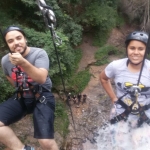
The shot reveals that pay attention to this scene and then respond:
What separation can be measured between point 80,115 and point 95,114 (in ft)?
1.18

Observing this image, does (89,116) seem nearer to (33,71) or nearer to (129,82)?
(129,82)

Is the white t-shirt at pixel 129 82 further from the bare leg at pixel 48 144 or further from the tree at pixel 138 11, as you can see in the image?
the tree at pixel 138 11

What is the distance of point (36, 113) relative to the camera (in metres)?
2.91

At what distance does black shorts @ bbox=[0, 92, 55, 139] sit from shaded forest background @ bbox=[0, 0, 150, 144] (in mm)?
2006

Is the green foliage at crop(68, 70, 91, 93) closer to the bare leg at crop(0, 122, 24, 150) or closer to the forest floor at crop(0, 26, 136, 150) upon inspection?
the forest floor at crop(0, 26, 136, 150)

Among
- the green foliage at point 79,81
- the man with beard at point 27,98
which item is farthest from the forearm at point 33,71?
the green foliage at point 79,81

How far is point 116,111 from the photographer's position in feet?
9.97

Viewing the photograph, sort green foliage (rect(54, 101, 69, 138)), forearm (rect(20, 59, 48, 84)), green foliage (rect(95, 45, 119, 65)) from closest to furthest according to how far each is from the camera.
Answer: forearm (rect(20, 59, 48, 84)) < green foliage (rect(54, 101, 69, 138)) < green foliage (rect(95, 45, 119, 65))

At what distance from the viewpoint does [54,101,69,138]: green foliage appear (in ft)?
17.0

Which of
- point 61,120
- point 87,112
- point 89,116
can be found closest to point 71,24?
point 87,112

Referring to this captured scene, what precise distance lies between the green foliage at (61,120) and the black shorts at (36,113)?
2175 mm

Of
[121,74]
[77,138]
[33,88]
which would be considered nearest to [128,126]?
[121,74]

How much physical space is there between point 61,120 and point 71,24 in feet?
12.0

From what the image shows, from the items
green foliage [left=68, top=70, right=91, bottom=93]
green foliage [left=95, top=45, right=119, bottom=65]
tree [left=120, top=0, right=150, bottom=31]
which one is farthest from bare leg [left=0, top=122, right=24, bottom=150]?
tree [left=120, top=0, right=150, bottom=31]
